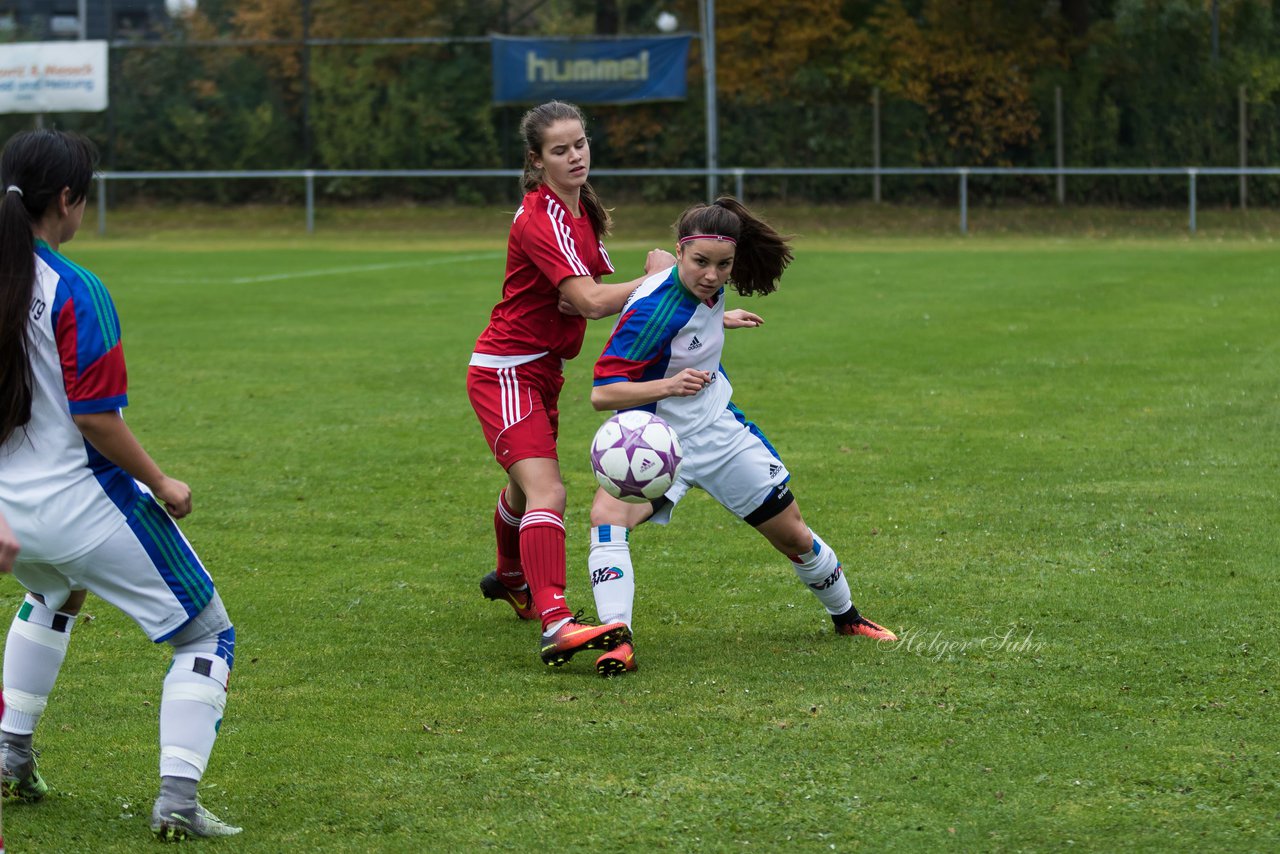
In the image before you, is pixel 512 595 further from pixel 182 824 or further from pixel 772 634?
pixel 182 824

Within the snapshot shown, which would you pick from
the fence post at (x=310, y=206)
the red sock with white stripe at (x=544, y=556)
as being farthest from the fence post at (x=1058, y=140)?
the red sock with white stripe at (x=544, y=556)

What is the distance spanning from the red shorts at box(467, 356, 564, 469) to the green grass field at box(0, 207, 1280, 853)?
759 millimetres

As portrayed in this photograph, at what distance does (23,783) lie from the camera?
4.34 m

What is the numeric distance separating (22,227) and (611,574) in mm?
2469

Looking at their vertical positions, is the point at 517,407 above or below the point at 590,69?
below

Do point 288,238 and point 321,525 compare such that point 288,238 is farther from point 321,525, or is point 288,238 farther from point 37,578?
point 37,578

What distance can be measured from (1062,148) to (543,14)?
460 inches

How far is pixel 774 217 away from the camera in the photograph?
1193 inches

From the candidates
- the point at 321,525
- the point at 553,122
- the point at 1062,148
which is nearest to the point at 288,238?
the point at 1062,148

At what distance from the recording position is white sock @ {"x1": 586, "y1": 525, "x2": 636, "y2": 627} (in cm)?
561

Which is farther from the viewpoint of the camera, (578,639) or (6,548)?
(578,639)

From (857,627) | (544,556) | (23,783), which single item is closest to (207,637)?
(23,783)

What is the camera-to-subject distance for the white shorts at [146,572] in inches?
156

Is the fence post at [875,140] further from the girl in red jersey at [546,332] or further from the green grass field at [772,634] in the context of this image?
the girl in red jersey at [546,332]
